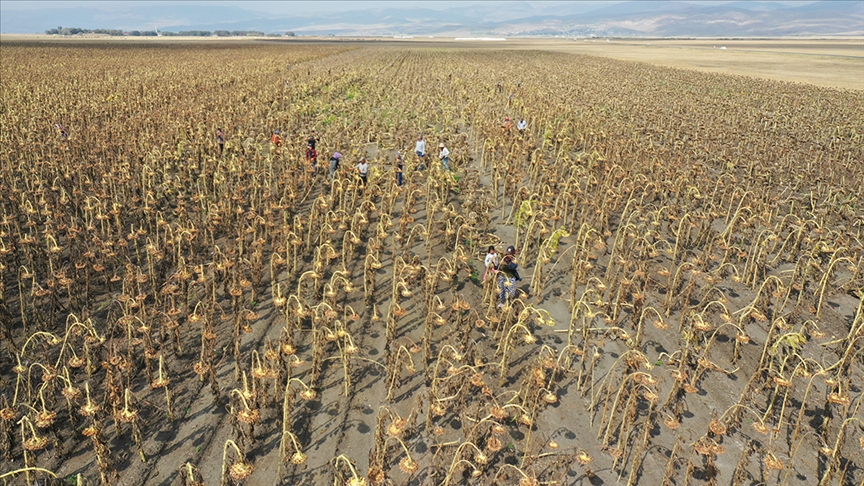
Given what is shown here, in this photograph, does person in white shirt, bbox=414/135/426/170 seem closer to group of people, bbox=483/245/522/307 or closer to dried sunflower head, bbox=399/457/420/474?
group of people, bbox=483/245/522/307

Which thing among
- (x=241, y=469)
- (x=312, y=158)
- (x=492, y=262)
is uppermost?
(x=312, y=158)

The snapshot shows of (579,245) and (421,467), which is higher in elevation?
(579,245)

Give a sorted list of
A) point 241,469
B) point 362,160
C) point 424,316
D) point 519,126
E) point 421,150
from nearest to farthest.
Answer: point 241,469
point 424,316
point 362,160
point 421,150
point 519,126

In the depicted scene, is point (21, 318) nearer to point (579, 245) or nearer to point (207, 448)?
point (207, 448)

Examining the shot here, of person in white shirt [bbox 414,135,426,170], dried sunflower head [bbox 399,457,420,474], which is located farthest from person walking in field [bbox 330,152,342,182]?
dried sunflower head [bbox 399,457,420,474]

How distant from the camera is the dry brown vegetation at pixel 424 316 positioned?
8055 mm

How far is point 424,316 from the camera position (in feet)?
39.4

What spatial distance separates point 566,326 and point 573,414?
3018 millimetres

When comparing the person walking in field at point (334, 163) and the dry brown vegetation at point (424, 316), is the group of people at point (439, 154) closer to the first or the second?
the dry brown vegetation at point (424, 316)

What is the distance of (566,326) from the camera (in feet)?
38.9

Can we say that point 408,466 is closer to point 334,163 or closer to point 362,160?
point 362,160

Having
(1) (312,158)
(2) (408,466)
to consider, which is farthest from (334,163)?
(2) (408,466)

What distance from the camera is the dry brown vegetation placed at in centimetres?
805

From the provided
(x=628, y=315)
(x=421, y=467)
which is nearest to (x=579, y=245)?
(x=628, y=315)
